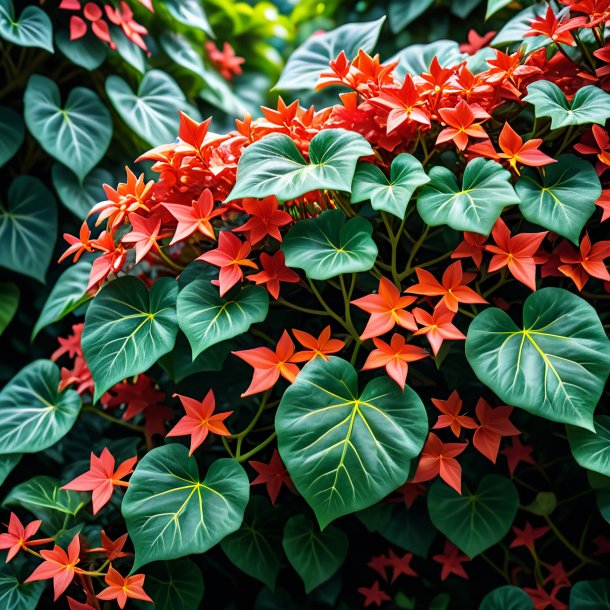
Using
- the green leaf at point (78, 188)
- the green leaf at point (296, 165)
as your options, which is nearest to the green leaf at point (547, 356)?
the green leaf at point (296, 165)

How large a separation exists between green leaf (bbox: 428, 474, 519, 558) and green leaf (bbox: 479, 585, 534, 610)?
0.12m

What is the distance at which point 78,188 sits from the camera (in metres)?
1.70

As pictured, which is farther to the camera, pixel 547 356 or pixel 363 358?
pixel 363 358

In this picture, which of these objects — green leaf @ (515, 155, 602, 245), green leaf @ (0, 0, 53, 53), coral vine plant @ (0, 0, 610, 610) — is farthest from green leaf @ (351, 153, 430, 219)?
green leaf @ (0, 0, 53, 53)

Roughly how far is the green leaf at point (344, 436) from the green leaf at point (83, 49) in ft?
3.91

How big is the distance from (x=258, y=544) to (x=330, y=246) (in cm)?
56

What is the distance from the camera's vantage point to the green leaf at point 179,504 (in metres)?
0.94

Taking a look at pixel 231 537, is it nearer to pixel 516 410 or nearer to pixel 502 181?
pixel 516 410

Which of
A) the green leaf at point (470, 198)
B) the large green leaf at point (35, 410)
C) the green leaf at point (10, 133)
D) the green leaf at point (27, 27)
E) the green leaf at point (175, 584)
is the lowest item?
the green leaf at point (175, 584)

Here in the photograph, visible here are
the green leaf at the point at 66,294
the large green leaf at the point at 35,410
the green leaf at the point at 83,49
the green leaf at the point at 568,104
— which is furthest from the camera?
the green leaf at the point at 83,49

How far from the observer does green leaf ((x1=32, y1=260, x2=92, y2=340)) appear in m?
1.36

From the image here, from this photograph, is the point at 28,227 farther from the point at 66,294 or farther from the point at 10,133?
the point at 66,294

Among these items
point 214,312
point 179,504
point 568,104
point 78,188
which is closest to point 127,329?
point 214,312

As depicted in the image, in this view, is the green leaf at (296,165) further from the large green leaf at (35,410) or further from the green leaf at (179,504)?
the large green leaf at (35,410)
